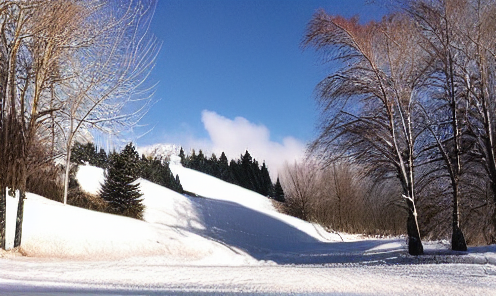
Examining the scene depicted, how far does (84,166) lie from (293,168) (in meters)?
21.0

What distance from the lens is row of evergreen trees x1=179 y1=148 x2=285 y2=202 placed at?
189 feet

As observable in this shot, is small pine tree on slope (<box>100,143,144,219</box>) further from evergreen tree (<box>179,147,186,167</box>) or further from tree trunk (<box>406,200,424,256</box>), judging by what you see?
evergreen tree (<box>179,147,186,167</box>)

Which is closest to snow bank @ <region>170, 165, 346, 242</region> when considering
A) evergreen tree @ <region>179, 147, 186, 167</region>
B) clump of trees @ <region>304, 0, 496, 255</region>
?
evergreen tree @ <region>179, 147, 186, 167</region>

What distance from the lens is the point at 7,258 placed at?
11031mm

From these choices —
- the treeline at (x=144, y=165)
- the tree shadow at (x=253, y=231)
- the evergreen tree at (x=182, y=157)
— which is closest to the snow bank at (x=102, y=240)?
the tree shadow at (x=253, y=231)

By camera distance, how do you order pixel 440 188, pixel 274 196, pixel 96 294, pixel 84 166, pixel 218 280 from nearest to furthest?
pixel 96 294 → pixel 218 280 → pixel 440 188 → pixel 84 166 → pixel 274 196

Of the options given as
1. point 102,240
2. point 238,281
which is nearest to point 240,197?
point 102,240

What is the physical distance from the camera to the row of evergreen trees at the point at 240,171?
57.6 meters

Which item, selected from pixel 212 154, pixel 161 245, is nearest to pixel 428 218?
pixel 161 245

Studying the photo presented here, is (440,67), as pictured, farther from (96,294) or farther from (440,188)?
(96,294)

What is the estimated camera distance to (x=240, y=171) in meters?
59.6

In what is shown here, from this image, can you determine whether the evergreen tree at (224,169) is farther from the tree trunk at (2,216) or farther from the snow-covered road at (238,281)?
the snow-covered road at (238,281)

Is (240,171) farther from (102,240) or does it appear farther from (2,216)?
(2,216)

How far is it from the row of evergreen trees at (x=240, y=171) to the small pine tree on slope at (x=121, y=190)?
3230 cm
